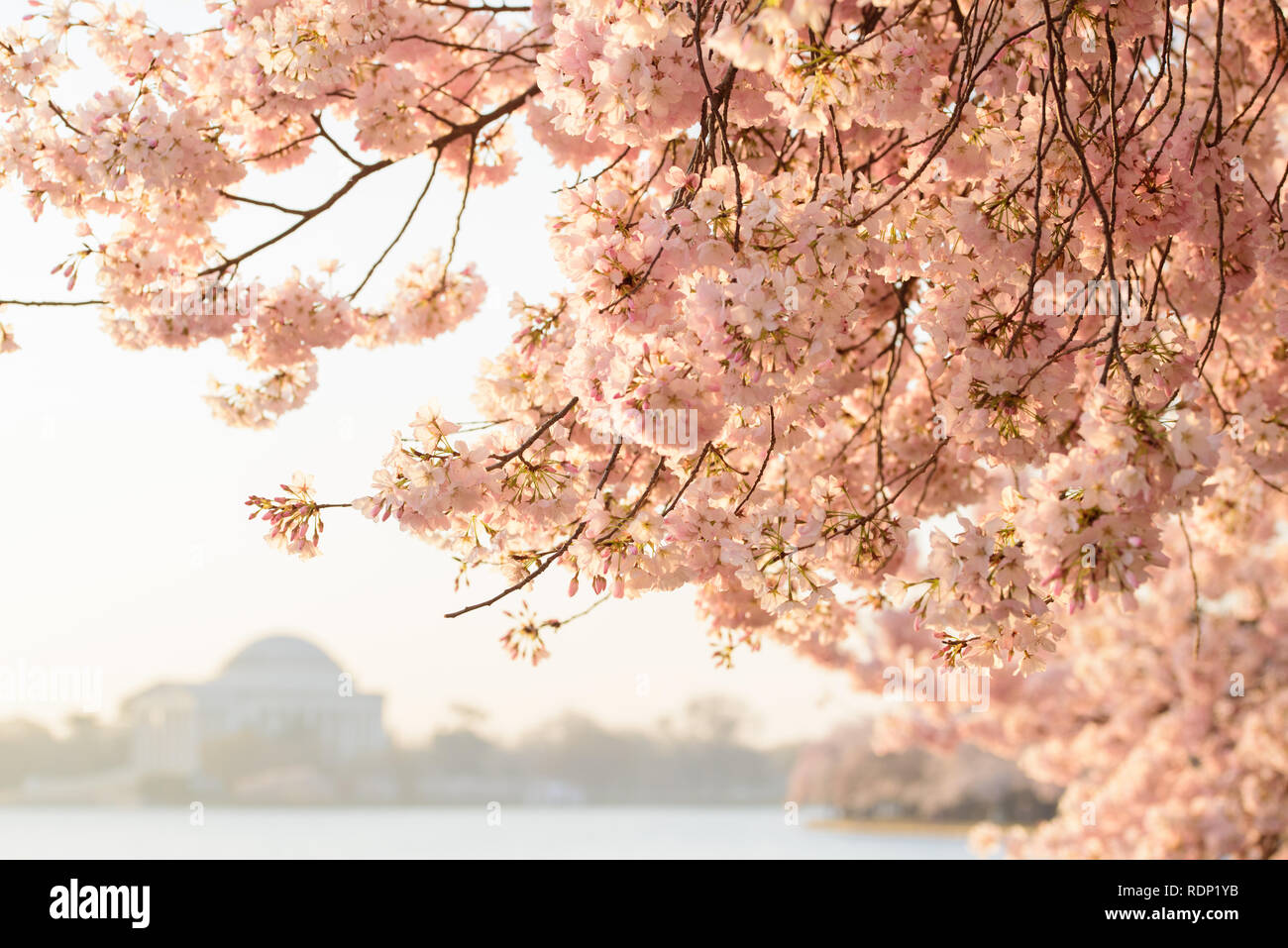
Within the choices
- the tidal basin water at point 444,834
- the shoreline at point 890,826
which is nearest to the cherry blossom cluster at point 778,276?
the tidal basin water at point 444,834

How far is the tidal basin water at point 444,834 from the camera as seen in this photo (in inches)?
555

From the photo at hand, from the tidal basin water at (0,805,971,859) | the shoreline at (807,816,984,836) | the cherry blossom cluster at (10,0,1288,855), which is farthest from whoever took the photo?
the shoreline at (807,816,984,836)

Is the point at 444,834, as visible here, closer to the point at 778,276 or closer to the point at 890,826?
the point at 890,826

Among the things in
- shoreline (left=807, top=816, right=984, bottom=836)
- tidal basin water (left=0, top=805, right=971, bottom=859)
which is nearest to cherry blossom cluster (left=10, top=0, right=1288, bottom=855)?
tidal basin water (left=0, top=805, right=971, bottom=859)

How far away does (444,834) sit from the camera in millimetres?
15984

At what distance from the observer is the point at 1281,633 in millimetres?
6152

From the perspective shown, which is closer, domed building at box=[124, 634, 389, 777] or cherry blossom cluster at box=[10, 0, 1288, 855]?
cherry blossom cluster at box=[10, 0, 1288, 855]

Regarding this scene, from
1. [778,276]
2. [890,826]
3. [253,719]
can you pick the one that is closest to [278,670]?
[253,719]

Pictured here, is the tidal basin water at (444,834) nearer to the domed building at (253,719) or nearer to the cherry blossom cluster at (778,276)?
the domed building at (253,719)

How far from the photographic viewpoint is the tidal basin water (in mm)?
14102

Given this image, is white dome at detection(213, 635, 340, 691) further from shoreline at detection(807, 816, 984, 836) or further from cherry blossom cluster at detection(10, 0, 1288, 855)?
cherry blossom cluster at detection(10, 0, 1288, 855)

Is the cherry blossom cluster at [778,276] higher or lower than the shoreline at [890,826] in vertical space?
higher

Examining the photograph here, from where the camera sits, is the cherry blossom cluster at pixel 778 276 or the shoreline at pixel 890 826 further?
the shoreline at pixel 890 826
